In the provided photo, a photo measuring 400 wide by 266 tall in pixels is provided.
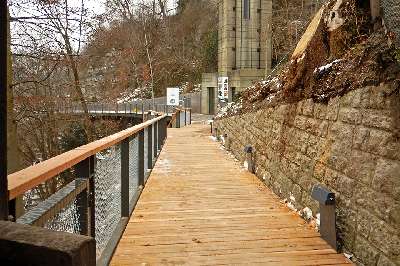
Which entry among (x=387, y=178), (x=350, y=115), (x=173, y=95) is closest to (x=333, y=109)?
(x=350, y=115)

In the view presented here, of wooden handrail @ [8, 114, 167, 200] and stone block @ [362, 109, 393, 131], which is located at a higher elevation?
stone block @ [362, 109, 393, 131]

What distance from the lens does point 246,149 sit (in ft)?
29.4

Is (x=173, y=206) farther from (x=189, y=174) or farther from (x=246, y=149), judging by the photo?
(x=246, y=149)

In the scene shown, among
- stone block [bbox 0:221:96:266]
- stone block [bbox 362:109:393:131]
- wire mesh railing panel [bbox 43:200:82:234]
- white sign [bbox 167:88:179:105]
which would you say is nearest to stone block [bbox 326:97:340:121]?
stone block [bbox 362:109:393:131]

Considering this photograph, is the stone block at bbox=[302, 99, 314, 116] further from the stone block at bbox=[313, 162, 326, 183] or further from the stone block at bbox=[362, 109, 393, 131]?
the stone block at bbox=[362, 109, 393, 131]

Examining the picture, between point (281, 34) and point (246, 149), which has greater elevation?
point (281, 34)

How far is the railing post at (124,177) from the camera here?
454cm

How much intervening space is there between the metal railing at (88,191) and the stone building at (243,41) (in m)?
25.6

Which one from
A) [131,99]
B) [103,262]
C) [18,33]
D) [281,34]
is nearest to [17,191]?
[103,262]

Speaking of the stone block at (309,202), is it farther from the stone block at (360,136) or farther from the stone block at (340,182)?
the stone block at (360,136)

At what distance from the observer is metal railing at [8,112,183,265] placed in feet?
5.81

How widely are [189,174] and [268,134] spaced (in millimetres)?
1919

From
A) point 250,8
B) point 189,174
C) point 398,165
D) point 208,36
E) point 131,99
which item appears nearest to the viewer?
point 398,165

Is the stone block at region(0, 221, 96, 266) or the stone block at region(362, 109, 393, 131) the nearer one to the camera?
the stone block at region(0, 221, 96, 266)
